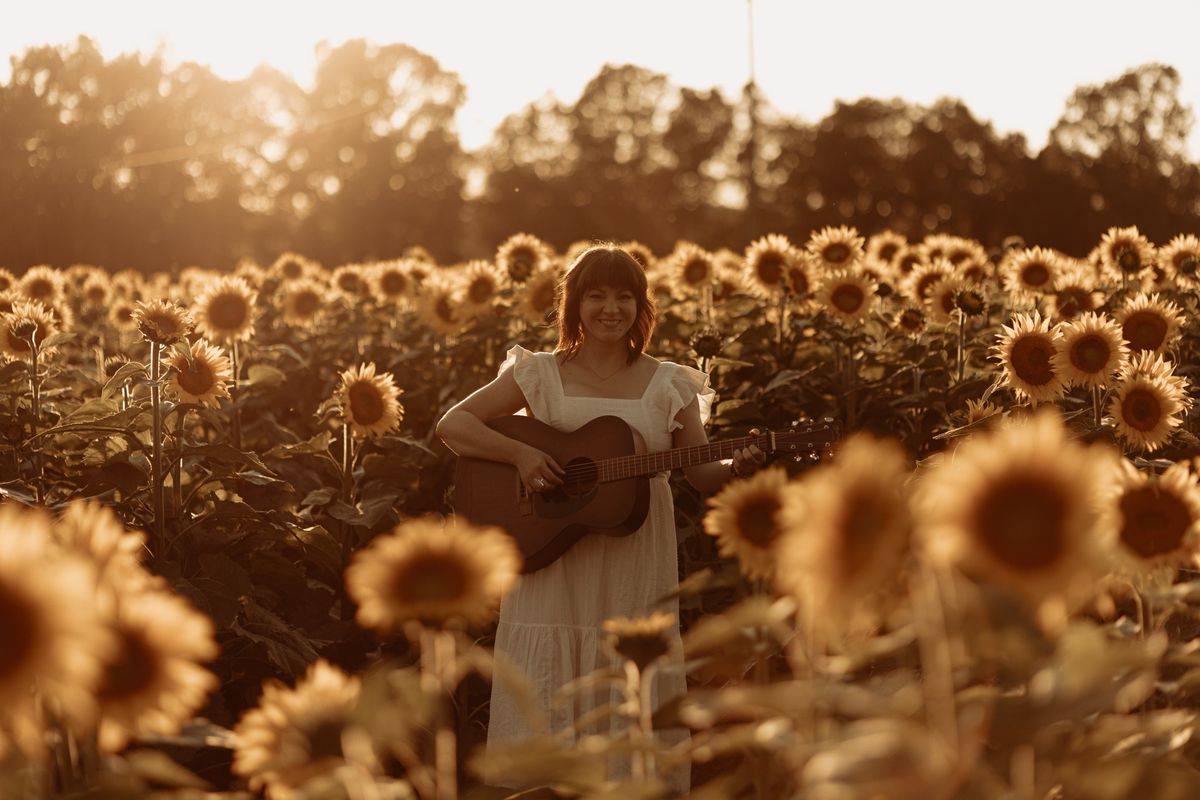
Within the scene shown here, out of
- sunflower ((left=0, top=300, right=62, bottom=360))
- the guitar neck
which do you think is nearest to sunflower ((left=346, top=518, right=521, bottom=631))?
the guitar neck

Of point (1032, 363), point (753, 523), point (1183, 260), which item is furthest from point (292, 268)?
point (753, 523)

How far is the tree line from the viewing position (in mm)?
38156

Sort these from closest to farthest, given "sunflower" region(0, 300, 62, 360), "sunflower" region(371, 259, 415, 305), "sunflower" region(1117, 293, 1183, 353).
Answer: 1. "sunflower" region(1117, 293, 1183, 353)
2. "sunflower" region(0, 300, 62, 360)
3. "sunflower" region(371, 259, 415, 305)

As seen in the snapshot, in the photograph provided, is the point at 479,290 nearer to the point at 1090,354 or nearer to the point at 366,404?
the point at 366,404

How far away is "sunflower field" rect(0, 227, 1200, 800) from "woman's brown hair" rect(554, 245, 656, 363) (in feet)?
2.67

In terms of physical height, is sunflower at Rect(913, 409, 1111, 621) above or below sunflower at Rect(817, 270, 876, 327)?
below

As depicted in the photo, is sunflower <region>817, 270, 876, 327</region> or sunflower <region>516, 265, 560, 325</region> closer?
sunflower <region>817, 270, 876, 327</region>

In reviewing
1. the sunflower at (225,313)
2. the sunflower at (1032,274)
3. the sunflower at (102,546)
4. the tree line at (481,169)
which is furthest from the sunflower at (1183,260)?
the tree line at (481,169)

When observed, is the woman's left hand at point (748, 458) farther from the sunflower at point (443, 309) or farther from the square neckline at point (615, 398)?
the sunflower at point (443, 309)

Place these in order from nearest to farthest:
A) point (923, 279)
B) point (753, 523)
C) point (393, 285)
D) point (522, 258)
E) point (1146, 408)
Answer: point (753, 523) < point (1146, 408) < point (923, 279) < point (522, 258) < point (393, 285)

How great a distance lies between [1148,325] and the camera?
5047 millimetres

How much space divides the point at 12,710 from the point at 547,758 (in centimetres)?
54

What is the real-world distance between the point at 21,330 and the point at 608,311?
2.35 m

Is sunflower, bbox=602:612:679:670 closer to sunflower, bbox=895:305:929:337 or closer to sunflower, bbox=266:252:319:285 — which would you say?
sunflower, bbox=895:305:929:337
